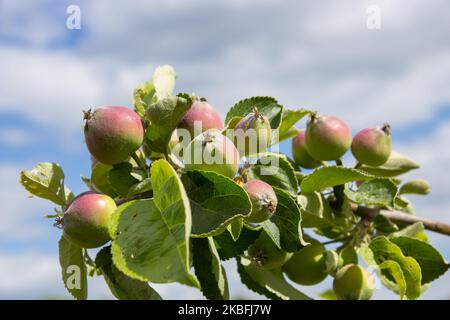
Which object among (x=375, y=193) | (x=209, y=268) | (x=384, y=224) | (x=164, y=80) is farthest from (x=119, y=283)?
(x=384, y=224)

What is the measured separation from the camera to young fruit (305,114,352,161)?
77.0 inches

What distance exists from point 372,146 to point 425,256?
0.39 m

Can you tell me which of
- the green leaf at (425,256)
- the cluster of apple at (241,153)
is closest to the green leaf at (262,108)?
the cluster of apple at (241,153)

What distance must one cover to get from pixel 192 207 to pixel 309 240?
29.2 inches

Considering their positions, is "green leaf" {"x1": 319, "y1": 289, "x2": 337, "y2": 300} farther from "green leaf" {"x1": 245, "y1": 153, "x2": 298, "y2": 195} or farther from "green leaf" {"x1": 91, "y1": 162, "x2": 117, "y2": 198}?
"green leaf" {"x1": 91, "y1": 162, "x2": 117, "y2": 198}

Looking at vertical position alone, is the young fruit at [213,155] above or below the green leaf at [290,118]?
below

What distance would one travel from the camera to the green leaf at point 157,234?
112cm

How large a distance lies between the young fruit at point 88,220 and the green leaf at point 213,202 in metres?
0.20

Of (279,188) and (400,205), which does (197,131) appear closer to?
(279,188)

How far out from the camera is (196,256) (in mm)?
1502

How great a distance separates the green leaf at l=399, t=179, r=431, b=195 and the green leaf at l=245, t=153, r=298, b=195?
3.26ft

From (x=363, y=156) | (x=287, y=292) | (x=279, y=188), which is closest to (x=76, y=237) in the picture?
(x=279, y=188)

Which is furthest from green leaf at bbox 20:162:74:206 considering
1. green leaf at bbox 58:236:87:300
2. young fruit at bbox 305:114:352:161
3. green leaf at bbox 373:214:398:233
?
green leaf at bbox 373:214:398:233

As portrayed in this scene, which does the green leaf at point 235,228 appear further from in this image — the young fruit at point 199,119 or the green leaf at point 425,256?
the green leaf at point 425,256
